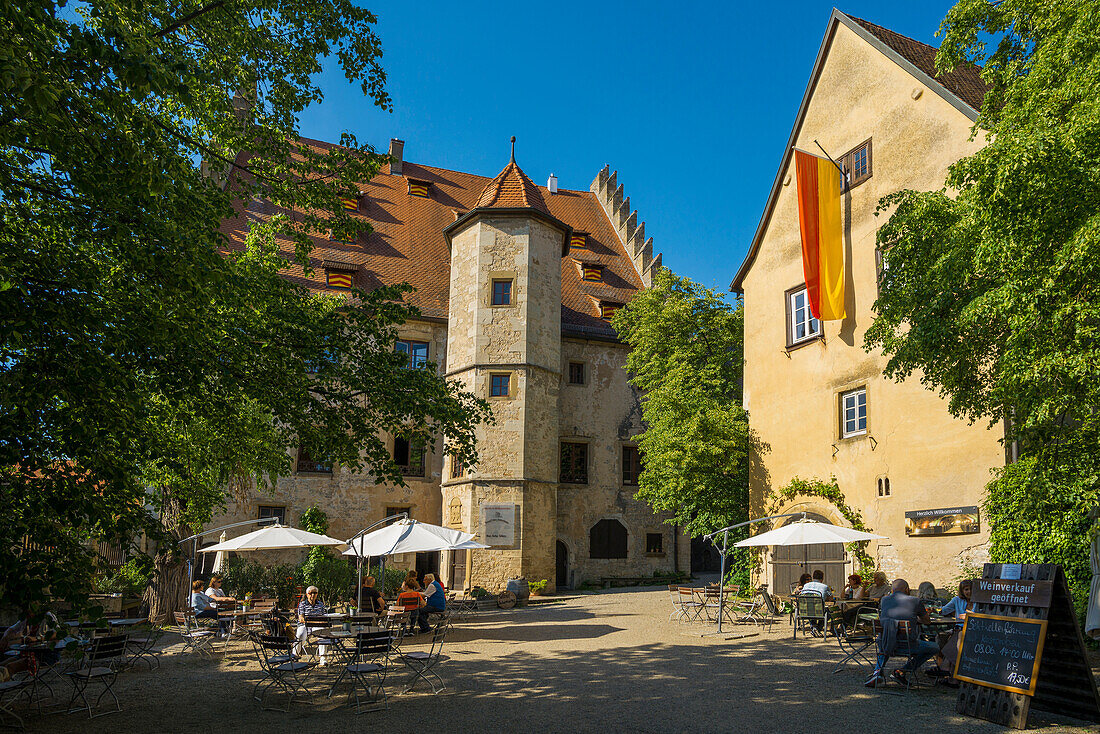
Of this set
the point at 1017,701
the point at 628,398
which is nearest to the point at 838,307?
the point at 1017,701

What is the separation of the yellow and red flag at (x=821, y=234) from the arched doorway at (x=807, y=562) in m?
5.20

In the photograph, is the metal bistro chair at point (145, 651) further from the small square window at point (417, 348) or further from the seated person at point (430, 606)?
the small square window at point (417, 348)

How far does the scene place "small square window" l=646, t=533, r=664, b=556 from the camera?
29516 millimetres

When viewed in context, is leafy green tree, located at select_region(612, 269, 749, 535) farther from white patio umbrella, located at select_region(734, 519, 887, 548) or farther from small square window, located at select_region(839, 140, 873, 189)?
small square window, located at select_region(839, 140, 873, 189)

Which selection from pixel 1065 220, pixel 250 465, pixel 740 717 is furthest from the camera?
pixel 250 465

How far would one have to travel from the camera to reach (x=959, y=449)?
568 inches

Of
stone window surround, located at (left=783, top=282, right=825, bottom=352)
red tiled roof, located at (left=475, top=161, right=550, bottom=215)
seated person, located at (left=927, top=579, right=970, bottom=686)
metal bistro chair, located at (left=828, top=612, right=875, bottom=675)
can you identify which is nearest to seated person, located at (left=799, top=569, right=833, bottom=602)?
metal bistro chair, located at (left=828, top=612, right=875, bottom=675)

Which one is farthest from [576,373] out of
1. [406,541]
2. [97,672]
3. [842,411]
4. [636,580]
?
[97,672]

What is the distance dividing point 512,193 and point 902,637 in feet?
70.0

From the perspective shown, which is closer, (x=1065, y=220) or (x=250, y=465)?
(x=1065, y=220)

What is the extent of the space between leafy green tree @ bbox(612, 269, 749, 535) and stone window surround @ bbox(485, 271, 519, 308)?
4.43 metres

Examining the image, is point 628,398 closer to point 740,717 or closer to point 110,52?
point 740,717

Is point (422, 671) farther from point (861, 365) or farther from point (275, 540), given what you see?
point (861, 365)

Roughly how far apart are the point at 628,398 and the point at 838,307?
1324 cm
